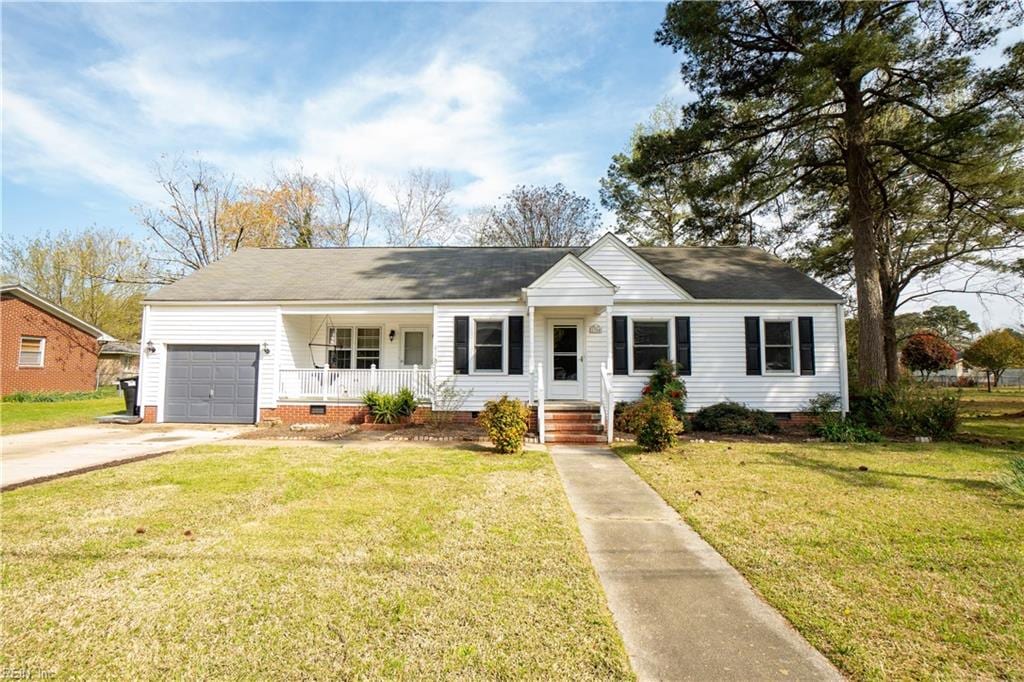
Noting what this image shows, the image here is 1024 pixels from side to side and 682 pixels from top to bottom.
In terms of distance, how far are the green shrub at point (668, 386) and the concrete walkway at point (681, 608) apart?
682cm

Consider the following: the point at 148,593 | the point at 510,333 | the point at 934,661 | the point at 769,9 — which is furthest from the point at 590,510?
the point at 769,9

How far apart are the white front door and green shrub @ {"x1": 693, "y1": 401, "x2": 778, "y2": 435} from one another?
317 centimetres

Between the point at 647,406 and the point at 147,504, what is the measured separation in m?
8.00

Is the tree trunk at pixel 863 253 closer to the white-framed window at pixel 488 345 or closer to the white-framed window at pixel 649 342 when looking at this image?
the white-framed window at pixel 649 342

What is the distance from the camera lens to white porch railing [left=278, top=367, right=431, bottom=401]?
507 inches

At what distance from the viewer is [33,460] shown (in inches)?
308

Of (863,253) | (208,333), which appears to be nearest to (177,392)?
(208,333)

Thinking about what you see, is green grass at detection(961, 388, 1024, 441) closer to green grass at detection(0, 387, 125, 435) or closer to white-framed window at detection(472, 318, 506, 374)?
white-framed window at detection(472, 318, 506, 374)

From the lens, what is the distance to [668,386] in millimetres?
11984

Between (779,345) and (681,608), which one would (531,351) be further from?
(681,608)

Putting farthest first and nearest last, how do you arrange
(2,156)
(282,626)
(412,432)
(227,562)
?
1. (2,156)
2. (412,432)
3. (227,562)
4. (282,626)

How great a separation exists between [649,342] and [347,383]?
8428mm

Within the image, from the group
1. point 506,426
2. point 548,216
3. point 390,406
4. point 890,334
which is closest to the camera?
point 506,426

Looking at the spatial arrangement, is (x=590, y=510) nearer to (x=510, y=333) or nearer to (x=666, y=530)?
(x=666, y=530)
